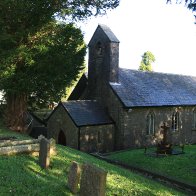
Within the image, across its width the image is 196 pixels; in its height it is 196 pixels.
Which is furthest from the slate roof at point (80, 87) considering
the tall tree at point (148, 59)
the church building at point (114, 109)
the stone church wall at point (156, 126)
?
the tall tree at point (148, 59)

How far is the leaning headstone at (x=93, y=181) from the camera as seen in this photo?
9656mm

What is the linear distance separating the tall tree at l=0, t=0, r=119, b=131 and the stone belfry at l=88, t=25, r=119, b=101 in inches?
122

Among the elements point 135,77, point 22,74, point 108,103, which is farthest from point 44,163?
point 135,77

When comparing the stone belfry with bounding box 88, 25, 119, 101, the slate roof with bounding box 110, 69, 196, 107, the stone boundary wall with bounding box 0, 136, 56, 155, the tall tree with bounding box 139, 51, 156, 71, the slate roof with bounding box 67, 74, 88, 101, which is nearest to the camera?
the stone boundary wall with bounding box 0, 136, 56, 155

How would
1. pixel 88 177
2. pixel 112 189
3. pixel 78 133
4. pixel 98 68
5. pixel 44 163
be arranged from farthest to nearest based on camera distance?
pixel 98 68 < pixel 78 133 < pixel 44 163 < pixel 112 189 < pixel 88 177

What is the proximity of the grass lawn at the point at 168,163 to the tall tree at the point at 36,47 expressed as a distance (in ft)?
28.7

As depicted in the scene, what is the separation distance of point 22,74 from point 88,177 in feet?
56.8

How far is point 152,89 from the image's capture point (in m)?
33.9

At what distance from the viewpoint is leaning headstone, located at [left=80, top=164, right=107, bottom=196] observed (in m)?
9.66

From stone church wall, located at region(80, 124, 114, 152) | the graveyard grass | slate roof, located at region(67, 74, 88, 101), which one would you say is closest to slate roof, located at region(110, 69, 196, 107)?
stone church wall, located at region(80, 124, 114, 152)

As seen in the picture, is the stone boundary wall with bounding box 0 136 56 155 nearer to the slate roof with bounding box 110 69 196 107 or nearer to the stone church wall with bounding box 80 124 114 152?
the stone church wall with bounding box 80 124 114 152

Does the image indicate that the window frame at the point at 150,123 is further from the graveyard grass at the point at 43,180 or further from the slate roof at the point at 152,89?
the graveyard grass at the point at 43,180

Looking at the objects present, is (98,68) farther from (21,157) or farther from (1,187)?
(1,187)

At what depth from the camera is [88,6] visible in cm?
2877
